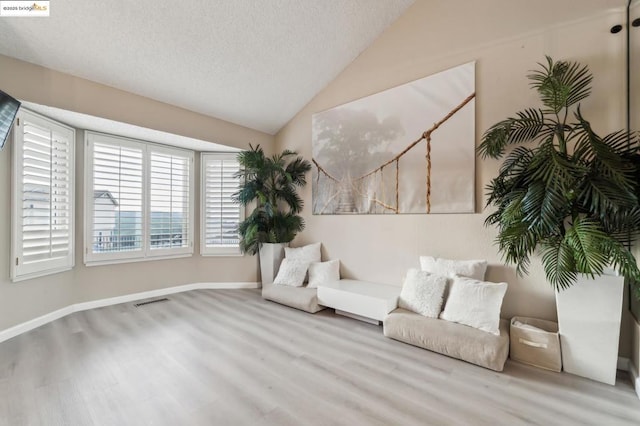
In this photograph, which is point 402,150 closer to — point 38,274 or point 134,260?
point 134,260

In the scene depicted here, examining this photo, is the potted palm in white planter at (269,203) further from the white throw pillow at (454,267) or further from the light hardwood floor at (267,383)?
the white throw pillow at (454,267)

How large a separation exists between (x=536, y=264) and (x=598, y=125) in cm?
130

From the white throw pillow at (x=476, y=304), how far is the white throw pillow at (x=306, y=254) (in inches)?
77.8

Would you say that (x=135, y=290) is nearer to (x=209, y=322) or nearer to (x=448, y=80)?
(x=209, y=322)

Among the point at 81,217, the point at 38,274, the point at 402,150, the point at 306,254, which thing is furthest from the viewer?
the point at 306,254

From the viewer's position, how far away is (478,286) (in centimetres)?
241

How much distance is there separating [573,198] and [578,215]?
16cm

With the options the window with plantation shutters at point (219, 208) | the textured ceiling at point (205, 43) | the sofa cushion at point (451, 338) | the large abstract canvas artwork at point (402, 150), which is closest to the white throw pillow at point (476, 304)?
the sofa cushion at point (451, 338)

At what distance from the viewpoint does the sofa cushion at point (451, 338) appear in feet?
6.91

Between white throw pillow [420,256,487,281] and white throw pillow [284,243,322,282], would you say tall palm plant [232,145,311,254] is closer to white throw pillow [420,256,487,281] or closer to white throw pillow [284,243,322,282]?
white throw pillow [284,243,322,282]

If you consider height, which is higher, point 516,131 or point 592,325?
point 516,131

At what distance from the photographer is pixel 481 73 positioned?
2.73 meters

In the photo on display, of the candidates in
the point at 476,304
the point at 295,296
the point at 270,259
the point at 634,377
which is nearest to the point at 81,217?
the point at 270,259

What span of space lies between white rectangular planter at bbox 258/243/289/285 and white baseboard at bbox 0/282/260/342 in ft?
1.56
